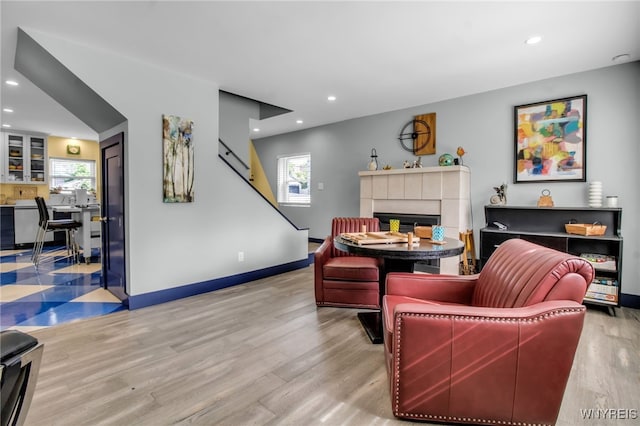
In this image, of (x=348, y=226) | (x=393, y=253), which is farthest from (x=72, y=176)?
(x=393, y=253)

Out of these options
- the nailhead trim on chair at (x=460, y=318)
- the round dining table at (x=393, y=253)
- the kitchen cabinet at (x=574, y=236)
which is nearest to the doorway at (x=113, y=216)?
the round dining table at (x=393, y=253)

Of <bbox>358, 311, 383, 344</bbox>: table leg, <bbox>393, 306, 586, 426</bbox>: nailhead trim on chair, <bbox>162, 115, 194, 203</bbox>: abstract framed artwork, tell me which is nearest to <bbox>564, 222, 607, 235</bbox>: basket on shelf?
<bbox>358, 311, 383, 344</bbox>: table leg

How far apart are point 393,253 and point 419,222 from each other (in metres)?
2.61

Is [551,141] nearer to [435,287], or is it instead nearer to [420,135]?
[420,135]

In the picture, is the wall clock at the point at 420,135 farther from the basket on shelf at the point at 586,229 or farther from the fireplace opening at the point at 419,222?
the basket on shelf at the point at 586,229

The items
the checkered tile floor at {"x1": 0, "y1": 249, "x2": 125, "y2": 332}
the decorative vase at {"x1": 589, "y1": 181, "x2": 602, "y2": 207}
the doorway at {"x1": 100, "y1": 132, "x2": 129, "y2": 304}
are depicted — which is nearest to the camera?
the checkered tile floor at {"x1": 0, "y1": 249, "x2": 125, "y2": 332}

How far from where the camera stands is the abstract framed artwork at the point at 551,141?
3605mm

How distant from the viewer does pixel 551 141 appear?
3793 millimetres

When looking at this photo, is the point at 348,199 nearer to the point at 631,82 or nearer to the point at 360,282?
the point at 360,282

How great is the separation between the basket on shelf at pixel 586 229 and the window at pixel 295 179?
15.0 ft

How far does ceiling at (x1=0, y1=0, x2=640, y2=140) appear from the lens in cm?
234

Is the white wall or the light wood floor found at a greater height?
the white wall

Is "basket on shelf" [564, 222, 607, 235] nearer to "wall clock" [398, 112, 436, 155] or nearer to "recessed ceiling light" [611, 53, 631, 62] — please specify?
"recessed ceiling light" [611, 53, 631, 62]

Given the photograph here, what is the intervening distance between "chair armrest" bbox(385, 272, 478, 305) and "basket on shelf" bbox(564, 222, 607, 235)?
2074 millimetres
